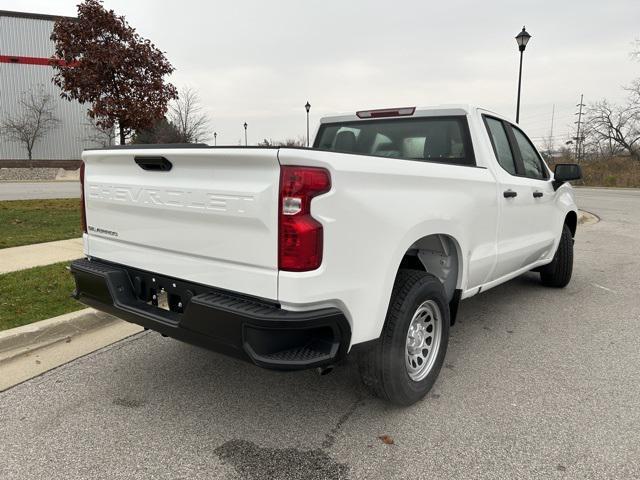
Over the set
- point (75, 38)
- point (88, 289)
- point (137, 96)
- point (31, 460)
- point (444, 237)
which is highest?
point (75, 38)

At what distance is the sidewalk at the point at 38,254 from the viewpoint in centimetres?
603

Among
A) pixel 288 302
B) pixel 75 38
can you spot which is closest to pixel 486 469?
pixel 288 302

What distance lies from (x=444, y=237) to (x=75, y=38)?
10.9m

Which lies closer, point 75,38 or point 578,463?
point 578,463

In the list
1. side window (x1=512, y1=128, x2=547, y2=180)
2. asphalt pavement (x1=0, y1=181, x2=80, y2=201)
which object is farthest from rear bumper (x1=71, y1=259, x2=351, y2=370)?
asphalt pavement (x1=0, y1=181, x2=80, y2=201)

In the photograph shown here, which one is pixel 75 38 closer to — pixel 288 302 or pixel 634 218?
pixel 288 302

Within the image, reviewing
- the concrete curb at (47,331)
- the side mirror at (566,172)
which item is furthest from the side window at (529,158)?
the concrete curb at (47,331)

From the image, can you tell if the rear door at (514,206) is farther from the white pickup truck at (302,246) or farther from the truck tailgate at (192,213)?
the truck tailgate at (192,213)

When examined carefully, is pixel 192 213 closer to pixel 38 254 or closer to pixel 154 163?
pixel 154 163

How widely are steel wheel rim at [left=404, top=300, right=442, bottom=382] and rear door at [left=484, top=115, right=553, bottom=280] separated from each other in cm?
106

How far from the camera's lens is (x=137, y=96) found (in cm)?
1119

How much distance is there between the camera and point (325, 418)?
294 centimetres

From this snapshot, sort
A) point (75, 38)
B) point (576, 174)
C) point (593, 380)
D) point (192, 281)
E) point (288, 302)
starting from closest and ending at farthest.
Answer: point (288, 302), point (192, 281), point (593, 380), point (576, 174), point (75, 38)

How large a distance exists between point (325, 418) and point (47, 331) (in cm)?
247
